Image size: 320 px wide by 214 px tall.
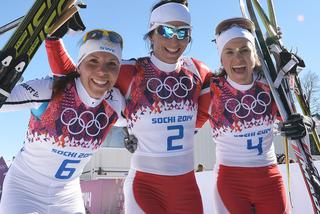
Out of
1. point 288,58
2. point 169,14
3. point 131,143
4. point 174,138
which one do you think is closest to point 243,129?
point 174,138

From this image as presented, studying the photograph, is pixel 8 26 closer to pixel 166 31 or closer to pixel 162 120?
pixel 166 31

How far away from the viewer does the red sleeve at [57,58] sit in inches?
155

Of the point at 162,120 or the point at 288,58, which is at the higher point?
the point at 288,58

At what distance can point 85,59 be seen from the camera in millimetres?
3742

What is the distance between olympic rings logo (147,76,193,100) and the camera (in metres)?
3.90

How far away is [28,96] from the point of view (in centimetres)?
334

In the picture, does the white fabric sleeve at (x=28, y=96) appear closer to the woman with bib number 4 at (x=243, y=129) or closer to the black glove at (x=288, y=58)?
the woman with bib number 4 at (x=243, y=129)

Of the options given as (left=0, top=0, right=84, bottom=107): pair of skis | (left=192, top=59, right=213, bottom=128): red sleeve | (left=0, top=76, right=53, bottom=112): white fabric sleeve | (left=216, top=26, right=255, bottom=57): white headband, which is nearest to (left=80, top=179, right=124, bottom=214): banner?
(left=192, top=59, right=213, bottom=128): red sleeve

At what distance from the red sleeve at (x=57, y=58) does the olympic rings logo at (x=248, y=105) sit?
1.66 metres

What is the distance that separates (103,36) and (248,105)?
1.61m

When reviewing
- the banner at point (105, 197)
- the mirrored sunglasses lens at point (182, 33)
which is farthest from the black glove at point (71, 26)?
the banner at point (105, 197)

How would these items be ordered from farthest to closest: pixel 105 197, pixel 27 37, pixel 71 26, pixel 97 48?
A: pixel 105 197, pixel 71 26, pixel 97 48, pixel 27 37

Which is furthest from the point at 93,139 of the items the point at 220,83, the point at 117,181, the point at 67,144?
the point at 117,181

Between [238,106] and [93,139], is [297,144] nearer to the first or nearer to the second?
[238,106]
